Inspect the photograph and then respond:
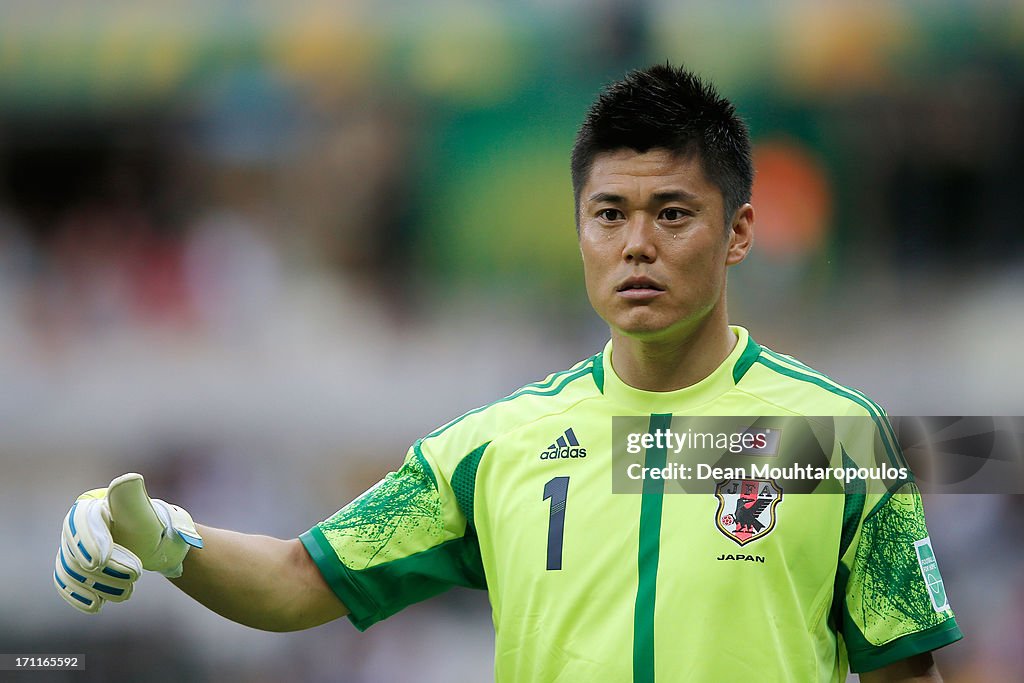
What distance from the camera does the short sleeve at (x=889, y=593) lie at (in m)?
2.35

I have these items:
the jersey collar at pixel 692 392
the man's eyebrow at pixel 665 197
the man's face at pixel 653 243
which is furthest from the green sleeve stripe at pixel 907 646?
the man's eyebrow at pixel 665 197

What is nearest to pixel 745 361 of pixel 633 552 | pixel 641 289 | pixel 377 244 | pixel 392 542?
pixel 641 289

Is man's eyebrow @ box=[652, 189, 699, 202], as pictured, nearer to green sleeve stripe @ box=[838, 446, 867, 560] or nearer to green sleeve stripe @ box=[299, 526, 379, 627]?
green sleeve stripe @ box=[838, 446, 867, 560]

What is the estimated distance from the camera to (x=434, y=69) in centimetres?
602

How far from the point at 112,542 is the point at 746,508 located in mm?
1257

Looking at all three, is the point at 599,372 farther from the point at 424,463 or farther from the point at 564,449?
the point at 424,463

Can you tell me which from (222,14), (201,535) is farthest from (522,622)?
(222,14)

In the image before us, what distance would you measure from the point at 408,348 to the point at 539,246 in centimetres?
81

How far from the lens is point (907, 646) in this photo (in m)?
2.34

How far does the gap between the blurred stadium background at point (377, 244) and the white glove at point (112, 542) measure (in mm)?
3045

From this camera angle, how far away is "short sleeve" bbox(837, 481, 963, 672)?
235 cm

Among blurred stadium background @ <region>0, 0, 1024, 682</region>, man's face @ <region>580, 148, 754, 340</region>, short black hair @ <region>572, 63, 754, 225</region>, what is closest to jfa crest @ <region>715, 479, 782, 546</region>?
man's face @ <region>580, 148, 754, 340</region>

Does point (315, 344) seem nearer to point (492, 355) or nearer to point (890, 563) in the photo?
point (492, 355)

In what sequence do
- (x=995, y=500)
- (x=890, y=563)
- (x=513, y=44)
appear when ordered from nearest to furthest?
(x=890, y=563) < (x=995, y=500) < (x=513, y=44)
